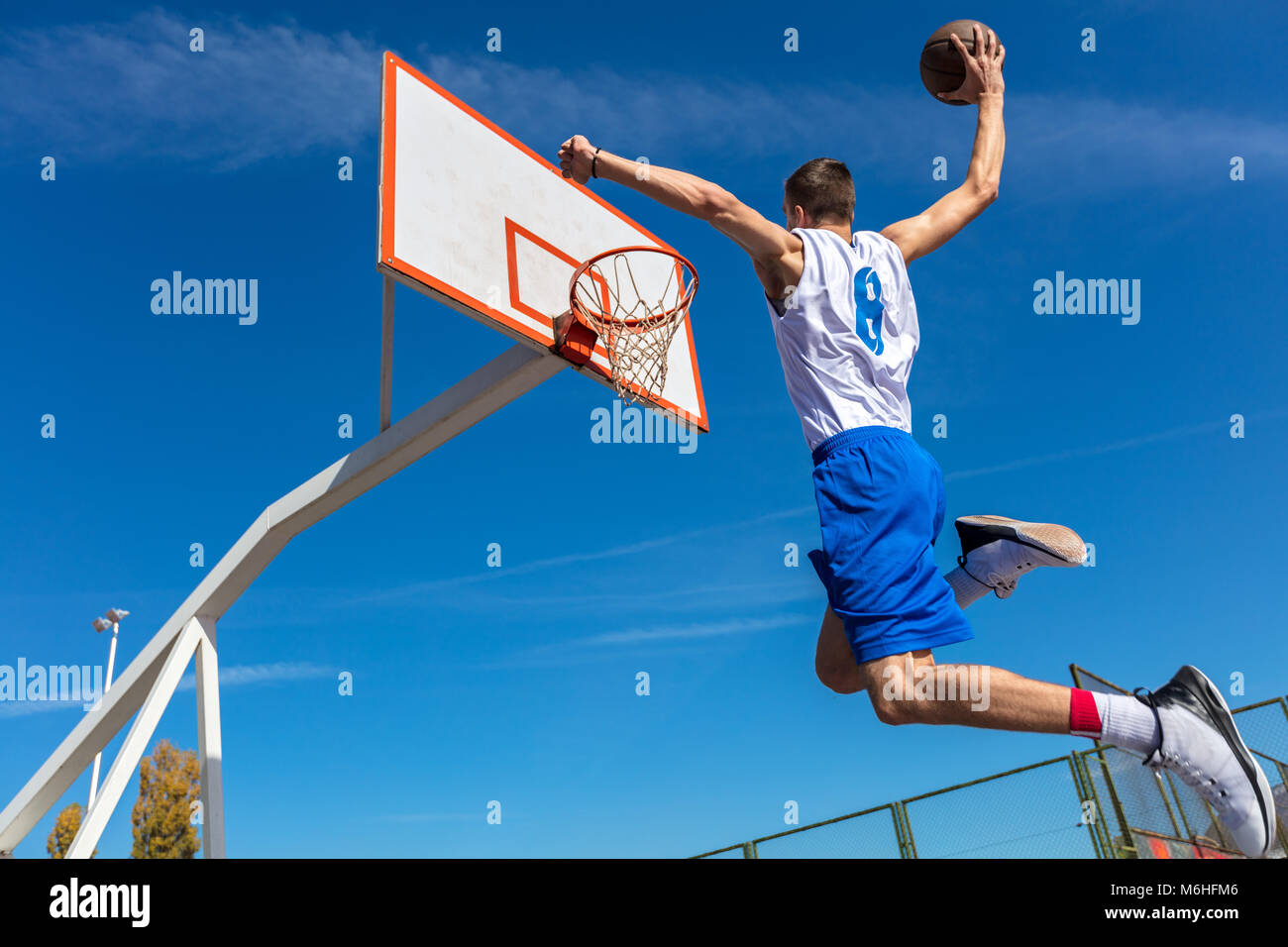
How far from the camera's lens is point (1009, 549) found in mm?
3705

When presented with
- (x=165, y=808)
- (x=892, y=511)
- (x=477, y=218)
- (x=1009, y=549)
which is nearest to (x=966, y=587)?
(x=1009, y=549)

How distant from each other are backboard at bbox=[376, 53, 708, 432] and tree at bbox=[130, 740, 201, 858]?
20745mm

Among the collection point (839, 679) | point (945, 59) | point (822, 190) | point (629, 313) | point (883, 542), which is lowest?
point (839, 679)

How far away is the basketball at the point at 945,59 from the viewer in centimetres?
424

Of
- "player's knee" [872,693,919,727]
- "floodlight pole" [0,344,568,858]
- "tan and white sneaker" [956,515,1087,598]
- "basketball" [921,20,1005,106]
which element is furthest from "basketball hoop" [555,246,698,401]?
"player's knee" [872,693,919,727]

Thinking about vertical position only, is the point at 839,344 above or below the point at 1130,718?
above

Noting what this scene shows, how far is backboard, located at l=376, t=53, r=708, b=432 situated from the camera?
5777 millimetres

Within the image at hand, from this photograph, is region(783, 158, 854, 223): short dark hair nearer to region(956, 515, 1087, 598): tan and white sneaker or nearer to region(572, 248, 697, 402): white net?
region(956, 515, 1087, 598): tan and white sneaker

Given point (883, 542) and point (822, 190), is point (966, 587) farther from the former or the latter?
point (822, 190)

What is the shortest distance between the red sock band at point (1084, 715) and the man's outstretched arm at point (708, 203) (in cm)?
163

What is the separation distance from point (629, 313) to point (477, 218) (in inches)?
49.1

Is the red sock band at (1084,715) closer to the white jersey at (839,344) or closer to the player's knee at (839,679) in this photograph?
the player's knee at (839,679)
